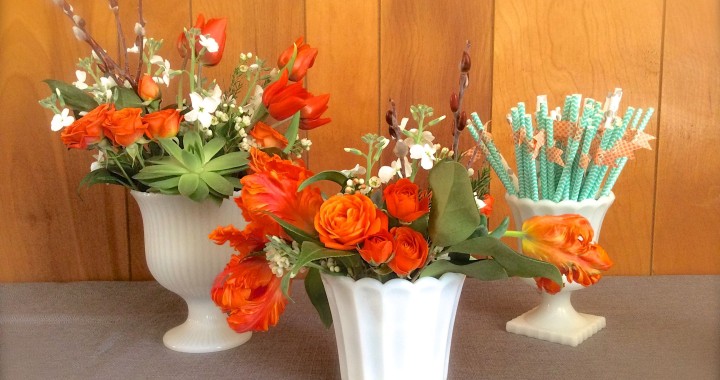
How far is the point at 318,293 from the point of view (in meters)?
0.59

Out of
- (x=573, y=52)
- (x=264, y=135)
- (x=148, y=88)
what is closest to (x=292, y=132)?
(x=264, y=135)

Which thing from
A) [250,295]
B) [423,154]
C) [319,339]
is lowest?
[319,339]

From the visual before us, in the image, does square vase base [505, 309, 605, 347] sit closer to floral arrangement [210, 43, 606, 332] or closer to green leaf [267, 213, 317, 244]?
floral arrangement [210, 43, 606, 332]

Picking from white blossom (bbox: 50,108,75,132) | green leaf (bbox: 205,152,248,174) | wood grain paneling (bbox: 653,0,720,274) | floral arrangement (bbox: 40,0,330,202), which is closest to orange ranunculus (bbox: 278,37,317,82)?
floral arrangement (bbox: 40,0,330,202)

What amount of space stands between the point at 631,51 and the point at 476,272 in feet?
1.77

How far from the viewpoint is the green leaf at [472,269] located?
503 mm

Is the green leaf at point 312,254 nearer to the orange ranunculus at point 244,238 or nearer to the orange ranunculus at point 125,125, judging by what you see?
the orange ranunculus at point 244,238

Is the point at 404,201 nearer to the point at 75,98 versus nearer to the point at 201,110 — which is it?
the point at 201,110

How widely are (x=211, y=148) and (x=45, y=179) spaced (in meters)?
0.40

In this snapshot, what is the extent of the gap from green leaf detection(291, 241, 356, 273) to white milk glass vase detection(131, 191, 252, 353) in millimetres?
213

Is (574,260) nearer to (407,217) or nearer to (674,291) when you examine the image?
(407,217)

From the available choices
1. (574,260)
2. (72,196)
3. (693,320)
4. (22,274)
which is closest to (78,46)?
(72,196)

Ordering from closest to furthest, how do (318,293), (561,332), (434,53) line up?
(318,293)
(561,332)
(434,53)

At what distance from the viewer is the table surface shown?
0.64 m
